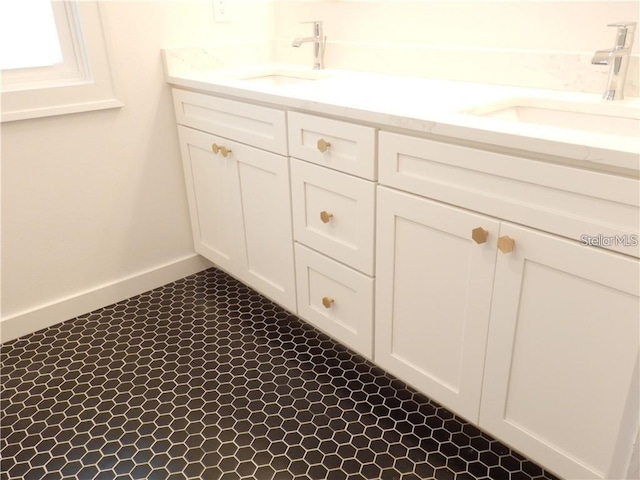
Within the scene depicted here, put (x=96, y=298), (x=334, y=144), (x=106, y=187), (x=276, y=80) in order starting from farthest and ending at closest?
(x=276, y=80)
(x=96, y=298)
(x=106, y=187)
(x=334, y=144)

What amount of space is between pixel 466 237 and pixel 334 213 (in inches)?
18.0

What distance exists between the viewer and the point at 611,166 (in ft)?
3.12

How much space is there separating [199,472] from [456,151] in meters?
1.03

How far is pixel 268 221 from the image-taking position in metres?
1.84

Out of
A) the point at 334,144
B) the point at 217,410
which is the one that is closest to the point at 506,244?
the point at 334,144

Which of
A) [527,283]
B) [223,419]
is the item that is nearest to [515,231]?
[527,283]

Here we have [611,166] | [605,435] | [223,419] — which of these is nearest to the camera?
[611,166]

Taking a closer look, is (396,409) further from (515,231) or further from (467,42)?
(467,42)

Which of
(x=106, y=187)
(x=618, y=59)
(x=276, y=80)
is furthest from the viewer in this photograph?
(x=276, y=80)

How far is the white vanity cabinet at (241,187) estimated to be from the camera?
5.68ft

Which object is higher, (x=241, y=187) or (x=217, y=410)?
(x=241, y=187)

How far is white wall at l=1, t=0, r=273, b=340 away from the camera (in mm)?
1871

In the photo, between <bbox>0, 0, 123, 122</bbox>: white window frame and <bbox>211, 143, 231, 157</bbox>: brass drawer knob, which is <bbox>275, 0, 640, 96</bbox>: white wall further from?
<bbox>0, 0, 123, 122</bbox>: white window frame

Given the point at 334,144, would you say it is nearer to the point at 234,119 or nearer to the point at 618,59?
the point at 234,119
